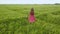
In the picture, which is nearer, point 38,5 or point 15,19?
point 15,19

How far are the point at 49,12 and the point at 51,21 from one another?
0.37 m

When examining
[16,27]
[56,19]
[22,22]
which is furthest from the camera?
[56,19]

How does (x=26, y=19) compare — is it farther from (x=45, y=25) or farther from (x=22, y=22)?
(x=45, y=25)

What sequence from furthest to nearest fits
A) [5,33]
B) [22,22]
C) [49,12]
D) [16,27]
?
[49,12] → [22,22] → [16,27] → [5,33]

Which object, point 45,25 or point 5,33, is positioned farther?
point 45,25

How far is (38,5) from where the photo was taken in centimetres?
352

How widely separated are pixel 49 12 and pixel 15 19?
868 millimetres
